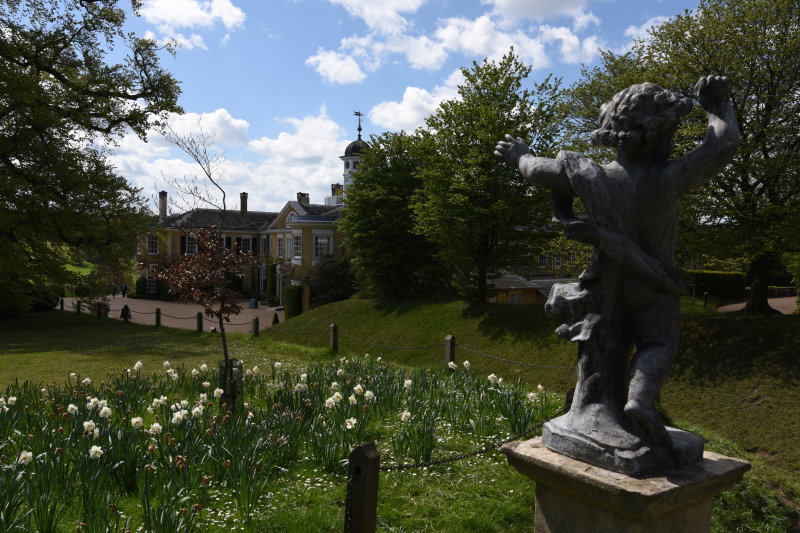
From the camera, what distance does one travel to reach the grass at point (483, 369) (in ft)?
16.1

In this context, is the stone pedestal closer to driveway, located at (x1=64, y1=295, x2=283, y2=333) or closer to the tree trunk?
the tree trunk

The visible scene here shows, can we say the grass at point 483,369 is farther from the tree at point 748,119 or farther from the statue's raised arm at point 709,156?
the statue's raised arm at point 709,156

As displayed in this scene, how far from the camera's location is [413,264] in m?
24.0

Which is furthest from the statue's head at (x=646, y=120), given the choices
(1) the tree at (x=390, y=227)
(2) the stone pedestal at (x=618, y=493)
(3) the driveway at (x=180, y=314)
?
(3) the driveway at (x=180, y=314)

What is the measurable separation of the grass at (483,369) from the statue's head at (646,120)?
11.0 ft

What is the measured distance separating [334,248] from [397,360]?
22.8 metres

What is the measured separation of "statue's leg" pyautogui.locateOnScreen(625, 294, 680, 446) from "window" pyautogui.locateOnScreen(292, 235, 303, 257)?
3709cm

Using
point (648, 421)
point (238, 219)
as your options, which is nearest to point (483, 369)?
point (648, 421)

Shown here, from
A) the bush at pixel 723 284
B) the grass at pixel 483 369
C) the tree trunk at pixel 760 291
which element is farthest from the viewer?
the bush at pixel 723 284

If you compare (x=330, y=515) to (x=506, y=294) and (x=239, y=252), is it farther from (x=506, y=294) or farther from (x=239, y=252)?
(x=506, y=294)

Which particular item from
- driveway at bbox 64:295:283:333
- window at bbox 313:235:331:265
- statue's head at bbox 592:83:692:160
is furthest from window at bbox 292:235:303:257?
statue's head at bbox 592:83:692:160

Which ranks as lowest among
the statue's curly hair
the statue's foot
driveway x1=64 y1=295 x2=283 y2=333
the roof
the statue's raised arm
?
driveway x1=64 y1=295 x2=283 y2=333

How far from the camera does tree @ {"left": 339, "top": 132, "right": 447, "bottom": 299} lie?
23.8 m

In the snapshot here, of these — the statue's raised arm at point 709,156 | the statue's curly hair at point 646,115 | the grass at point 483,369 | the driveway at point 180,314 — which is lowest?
the driveway at point 180,314
